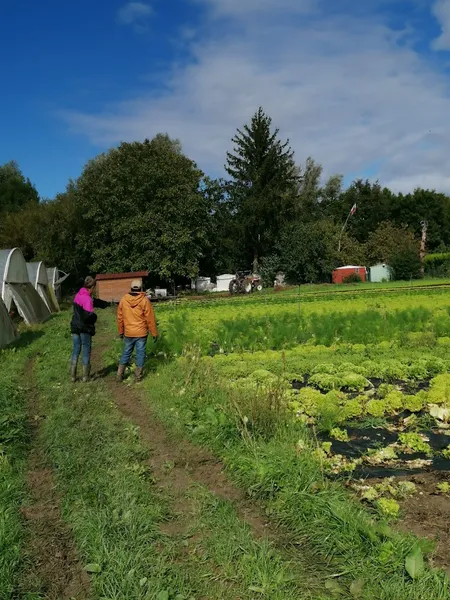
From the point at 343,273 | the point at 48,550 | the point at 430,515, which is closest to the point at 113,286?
the point at 343,273

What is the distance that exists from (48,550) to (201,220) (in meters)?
39.7

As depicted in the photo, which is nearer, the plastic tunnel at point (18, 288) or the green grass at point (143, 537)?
the green grass at point (143, 537)

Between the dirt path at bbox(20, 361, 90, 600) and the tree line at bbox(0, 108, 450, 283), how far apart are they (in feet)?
117

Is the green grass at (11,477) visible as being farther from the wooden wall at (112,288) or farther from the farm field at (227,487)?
the wooden wall at (112,288)

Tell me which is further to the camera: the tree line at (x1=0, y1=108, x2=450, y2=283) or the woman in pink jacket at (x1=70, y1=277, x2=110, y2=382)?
the tree line at (x1=0, y1=108, x2=450, y2=283)

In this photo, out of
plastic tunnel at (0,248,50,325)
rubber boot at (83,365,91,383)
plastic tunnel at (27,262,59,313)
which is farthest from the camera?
plastic tunnel at (27,262,59,313)

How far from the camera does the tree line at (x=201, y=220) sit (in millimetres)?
40750

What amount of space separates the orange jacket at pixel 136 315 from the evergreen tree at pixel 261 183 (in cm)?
4287

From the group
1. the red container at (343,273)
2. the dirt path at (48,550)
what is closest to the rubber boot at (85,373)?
the dirt path at (48,550)

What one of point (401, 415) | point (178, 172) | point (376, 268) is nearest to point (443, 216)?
point (376, 268)

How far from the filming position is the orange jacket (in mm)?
8812

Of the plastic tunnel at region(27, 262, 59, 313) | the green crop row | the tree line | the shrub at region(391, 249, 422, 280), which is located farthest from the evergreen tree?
the green crop row

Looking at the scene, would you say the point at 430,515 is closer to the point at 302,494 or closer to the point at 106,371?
the point at 302,494

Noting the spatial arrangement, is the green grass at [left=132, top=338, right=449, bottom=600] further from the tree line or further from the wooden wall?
the tree line
